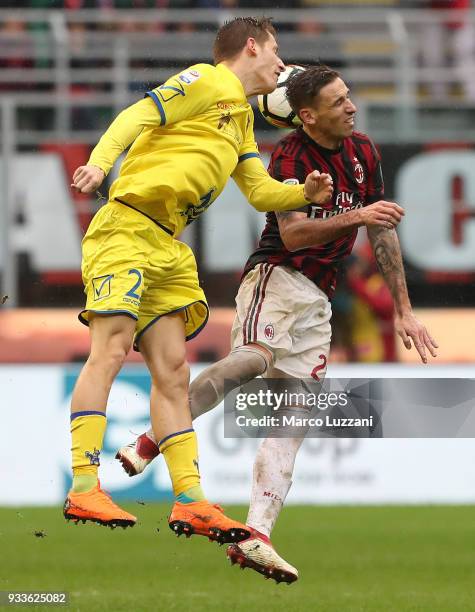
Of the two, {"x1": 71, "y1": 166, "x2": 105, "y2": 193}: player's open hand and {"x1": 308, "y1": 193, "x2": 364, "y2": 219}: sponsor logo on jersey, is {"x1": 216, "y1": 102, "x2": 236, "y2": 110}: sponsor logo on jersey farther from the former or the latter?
{"x1": 71, "y1": 166, "x2": 105, "y2": 193}: player's open hand

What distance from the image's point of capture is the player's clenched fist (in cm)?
598

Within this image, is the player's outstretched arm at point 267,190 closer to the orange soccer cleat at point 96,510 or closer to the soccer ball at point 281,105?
the soccer ball at point 281,105

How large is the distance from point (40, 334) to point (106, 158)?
838cm

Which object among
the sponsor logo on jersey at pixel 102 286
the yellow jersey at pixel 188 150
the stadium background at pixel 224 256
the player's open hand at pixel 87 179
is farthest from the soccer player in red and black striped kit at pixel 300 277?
the stadium background at pixel 224 256

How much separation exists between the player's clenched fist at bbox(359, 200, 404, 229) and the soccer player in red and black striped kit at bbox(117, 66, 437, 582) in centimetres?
8

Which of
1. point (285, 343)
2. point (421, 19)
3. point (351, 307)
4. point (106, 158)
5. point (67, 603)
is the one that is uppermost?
point (421, 19)

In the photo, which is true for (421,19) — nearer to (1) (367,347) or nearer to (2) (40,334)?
(1) (367,347)

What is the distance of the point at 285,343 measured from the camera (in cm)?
646

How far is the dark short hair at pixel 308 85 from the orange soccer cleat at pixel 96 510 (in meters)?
1.94

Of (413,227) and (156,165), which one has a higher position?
(413,227)

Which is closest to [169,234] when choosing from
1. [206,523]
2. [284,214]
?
[284,214]

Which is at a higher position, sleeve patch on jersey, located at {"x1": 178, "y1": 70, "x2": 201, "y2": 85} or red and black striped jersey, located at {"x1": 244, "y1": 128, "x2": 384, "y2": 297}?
sleeve patch on jersey, located at {"x1": 178, "y1": 70, "x2": 201, "y2": 85}

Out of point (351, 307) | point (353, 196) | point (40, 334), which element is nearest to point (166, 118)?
point (353, 196)

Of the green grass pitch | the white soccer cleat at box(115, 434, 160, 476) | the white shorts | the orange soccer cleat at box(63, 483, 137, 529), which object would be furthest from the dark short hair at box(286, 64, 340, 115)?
the green grass pitch
